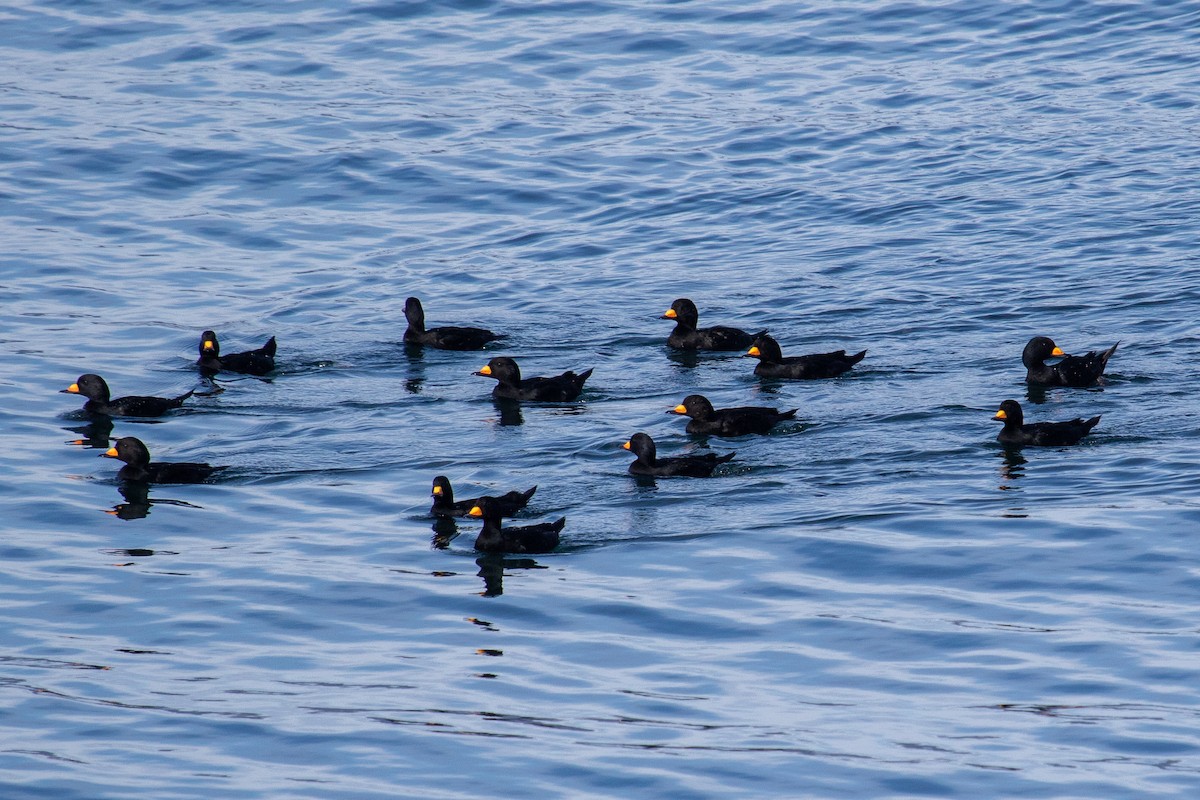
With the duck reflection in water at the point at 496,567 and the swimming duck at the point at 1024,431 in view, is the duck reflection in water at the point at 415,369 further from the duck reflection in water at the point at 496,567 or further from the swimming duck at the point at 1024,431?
the swimming duck at the point at 1024,431

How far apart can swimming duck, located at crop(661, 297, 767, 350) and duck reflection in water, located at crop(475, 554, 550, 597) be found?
6353mm

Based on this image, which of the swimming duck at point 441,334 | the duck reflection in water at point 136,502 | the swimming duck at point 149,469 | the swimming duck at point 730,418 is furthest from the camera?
the swimming duck at point 441,334

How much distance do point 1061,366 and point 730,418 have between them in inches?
147

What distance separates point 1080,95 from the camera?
97.6 feet

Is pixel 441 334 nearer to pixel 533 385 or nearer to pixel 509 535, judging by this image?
pixel 533 385

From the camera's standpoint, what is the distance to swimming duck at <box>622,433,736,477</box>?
16062mm

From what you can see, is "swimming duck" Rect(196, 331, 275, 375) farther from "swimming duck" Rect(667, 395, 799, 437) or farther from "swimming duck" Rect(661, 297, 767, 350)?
"swimming duck" Rect(667, 395, 799, 437)

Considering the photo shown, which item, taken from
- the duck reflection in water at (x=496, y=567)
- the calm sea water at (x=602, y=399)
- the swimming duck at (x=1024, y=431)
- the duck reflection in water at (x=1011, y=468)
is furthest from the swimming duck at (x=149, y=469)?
the swimming duck at (x=1024, y=431)

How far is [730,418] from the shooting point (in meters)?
17.1

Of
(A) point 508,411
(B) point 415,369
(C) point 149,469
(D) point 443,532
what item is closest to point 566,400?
(A) point 508,411

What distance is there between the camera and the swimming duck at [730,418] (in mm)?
17125

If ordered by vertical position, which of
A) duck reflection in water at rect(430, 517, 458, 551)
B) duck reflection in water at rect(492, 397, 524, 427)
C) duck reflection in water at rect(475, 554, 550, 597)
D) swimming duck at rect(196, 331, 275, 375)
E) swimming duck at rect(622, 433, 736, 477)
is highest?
swimming duck at rect(196, 331, 275, 375)

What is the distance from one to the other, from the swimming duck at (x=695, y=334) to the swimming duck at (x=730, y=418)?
286cm

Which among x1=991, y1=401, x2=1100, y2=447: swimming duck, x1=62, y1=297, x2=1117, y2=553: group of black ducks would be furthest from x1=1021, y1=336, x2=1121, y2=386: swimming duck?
x1=991, y1=401, x2=1100, y2=447: swimming duck
